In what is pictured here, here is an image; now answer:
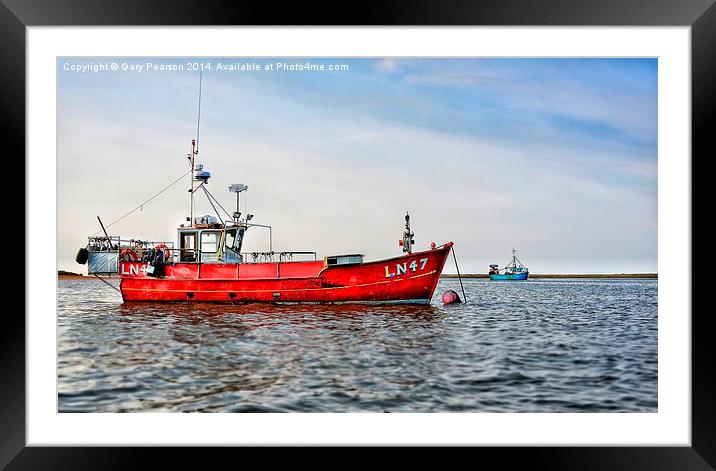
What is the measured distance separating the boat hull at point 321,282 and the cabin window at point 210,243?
4.27 ft

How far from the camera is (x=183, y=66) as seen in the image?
733 cm

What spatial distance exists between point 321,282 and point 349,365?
26.2ft

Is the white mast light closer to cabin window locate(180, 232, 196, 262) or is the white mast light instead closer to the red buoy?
cabin window locate(180, 232, 196, 262)

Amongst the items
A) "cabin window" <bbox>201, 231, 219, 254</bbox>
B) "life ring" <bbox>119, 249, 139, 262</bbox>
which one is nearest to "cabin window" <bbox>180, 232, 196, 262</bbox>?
"cabin window" <bbox>201, 231, 219, 254</bbox>

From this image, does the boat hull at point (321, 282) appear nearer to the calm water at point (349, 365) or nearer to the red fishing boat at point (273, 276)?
the red fishing boat at point (273, 276)

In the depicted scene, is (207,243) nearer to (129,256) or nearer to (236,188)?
(129,256)

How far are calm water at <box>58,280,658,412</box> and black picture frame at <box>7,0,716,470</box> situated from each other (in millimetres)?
943

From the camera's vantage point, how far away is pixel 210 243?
18.3 m
